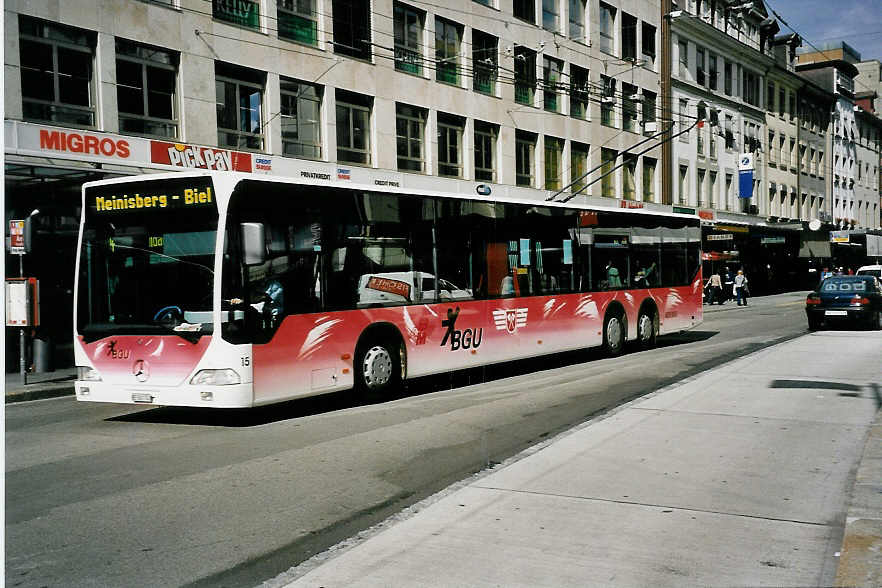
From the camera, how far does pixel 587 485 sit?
6570mm

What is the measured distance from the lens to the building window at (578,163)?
120ft

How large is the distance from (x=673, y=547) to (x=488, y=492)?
1648mm

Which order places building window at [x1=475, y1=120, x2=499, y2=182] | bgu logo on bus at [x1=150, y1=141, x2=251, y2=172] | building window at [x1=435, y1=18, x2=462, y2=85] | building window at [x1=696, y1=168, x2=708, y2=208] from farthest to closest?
building window at [x1=696, y1=168, x2=708, y2=208] → building window at [x1=475, y1=120, x2=499, y2=182] → building window at [x1=435, y1=18, x2=462, y2=85] → bgu logo on bus at [x1=150, y1=141, x2=251, y2=172]

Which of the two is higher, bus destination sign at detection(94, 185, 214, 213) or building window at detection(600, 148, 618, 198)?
building window at detection(600, 148, 618, 198)

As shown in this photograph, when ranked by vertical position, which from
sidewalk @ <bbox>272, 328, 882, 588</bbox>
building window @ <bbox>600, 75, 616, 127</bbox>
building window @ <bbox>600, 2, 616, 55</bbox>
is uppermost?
building window @ <bbox>600, 2, 616, 55</bbox>

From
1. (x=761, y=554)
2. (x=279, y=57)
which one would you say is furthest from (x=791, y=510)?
(x=279, y=57)

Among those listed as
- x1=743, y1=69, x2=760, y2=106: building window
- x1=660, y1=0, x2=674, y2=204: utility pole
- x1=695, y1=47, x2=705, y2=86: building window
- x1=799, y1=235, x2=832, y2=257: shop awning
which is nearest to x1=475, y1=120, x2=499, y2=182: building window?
x1=660, y1=0, x2=674, y2=204: utility pole

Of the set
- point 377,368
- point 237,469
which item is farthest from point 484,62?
point 237,469

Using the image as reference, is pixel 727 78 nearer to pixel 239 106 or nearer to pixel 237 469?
pixel 239 106

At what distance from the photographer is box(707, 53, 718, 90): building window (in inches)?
1959

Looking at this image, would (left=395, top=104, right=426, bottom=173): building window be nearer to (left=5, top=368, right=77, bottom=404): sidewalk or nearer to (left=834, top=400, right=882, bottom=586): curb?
(left=5, top=368, right=77, bottom=404): sidewalk

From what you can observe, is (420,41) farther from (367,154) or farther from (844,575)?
(844,575)

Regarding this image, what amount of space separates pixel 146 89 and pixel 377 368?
37.8 feet

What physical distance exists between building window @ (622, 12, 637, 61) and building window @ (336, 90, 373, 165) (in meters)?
19.2
